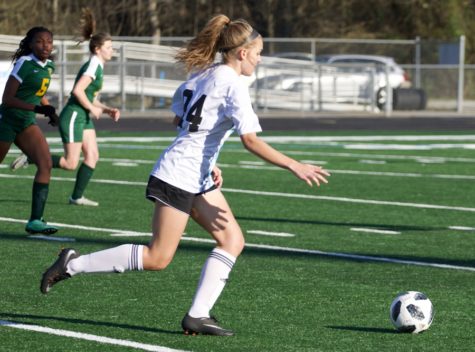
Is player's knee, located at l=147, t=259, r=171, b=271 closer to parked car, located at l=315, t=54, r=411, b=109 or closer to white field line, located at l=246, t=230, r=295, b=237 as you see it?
white field line, located at l=246, t=230, r=295, b=237

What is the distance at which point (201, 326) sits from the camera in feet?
23.7

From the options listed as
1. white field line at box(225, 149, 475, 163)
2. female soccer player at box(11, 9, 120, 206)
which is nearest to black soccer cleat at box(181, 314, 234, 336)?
female soccer player at box(11, 9, 120, 206)

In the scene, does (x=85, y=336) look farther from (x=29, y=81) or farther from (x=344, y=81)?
(x=344, y=81)

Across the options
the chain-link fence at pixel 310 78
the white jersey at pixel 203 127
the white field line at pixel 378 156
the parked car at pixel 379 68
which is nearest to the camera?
the white jersey at pixel 203 127

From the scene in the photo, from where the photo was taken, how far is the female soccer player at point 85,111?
46.8ft

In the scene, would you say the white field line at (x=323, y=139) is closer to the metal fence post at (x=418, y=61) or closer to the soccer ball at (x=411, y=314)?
the metal fence post at (x=418, y=61)

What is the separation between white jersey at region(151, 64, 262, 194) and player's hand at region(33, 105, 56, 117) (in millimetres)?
4665

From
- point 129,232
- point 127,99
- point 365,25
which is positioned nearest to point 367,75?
point 127,99

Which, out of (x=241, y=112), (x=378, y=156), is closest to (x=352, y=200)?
(x=378, y=156)

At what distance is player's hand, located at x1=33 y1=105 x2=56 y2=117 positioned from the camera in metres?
11.7

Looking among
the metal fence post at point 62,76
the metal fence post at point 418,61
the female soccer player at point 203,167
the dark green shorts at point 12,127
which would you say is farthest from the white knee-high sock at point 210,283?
the metal fence post at point 418,61

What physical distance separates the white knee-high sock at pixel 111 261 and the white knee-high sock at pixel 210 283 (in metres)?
0.37

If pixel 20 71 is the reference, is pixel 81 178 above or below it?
below

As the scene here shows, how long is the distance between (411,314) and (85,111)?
7596 millimetres
